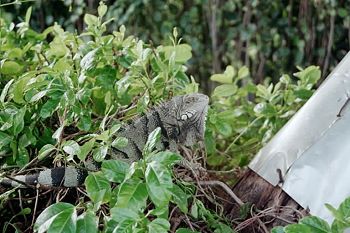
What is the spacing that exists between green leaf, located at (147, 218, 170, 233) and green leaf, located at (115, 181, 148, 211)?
0.03m

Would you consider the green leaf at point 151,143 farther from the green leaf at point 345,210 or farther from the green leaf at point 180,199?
the green leaf at point 345,210

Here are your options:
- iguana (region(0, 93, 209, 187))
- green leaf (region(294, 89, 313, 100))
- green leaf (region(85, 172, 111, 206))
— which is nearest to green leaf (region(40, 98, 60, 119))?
iguana (region(0, 93, 209, 187))

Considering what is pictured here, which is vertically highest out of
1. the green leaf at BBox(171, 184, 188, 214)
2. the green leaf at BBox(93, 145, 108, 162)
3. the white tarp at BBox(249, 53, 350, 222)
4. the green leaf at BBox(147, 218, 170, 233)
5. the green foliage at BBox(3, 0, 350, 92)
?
the green leaf at BBox(93, 145, 108, 162)

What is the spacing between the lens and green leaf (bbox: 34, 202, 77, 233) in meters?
0.91

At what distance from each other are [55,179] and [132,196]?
0.72 ft

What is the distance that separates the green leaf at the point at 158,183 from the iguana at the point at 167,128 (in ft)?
0.65

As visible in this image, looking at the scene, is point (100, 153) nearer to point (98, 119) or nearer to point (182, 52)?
point (98, 119)

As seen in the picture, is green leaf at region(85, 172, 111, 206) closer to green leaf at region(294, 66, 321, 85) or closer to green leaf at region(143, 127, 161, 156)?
green leaf at region(143, 127, 161, 156)

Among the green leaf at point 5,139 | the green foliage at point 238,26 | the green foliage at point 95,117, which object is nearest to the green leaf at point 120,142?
the green foliage at point 95,117

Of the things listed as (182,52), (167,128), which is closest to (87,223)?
(167,128)

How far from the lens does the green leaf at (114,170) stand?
0.96 m

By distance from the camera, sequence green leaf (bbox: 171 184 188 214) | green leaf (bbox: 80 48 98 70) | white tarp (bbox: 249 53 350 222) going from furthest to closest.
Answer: green leaf (bbox: 80 48 98 70), white tarp (bbox: 249 53 350 222), green leaf (bbox: 171 184 188 214)

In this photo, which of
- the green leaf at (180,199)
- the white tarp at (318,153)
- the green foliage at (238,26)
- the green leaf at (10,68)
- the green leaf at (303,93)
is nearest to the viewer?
the green leaf at (180,199)

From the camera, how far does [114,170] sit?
0.96 meters
